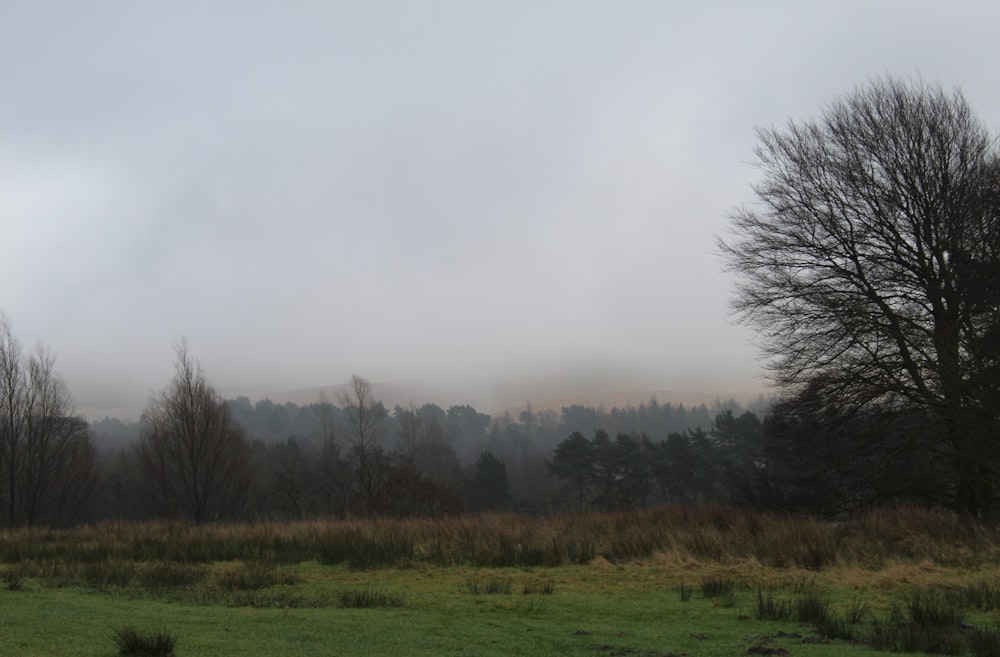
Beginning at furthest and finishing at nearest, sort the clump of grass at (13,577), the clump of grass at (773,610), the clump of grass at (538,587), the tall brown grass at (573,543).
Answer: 1. the tall brown grass at (573,543)
2. the clump of grass at (538,587)
3. the clump of grass at (13,577)
4. the clump of grass at (773,610)

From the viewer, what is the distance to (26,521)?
1446 inches

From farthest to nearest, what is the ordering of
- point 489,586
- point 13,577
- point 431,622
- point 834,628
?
point 13,577, point 489,586, point 431,622, point 834,628

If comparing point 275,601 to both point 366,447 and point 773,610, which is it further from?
point 366,447

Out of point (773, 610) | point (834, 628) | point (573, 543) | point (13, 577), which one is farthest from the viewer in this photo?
point (573, 543)

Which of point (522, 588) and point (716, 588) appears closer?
point (716, 588)

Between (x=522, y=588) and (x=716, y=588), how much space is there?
125 inches

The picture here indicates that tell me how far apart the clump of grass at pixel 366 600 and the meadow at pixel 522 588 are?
0.11ft

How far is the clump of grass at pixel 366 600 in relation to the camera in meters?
9.77

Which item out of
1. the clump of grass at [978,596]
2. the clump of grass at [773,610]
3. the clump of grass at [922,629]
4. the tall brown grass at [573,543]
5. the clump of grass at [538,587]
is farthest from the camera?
the tall brown grass at [573,543]

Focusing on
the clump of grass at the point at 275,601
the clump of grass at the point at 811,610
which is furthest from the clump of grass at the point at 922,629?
the clump of grass at the point at 275,601

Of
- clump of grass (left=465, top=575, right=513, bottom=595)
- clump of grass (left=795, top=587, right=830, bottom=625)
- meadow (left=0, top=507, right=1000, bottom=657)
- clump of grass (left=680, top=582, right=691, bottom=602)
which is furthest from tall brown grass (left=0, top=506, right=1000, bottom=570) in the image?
clump of grass (left=795, top=587, right=830, bottom=625)

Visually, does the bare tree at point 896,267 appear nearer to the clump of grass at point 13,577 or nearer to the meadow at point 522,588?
the meadow at point 522,588

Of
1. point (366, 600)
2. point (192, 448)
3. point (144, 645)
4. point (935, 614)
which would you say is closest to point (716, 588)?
point (935, 614)

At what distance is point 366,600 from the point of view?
9.88 meters
